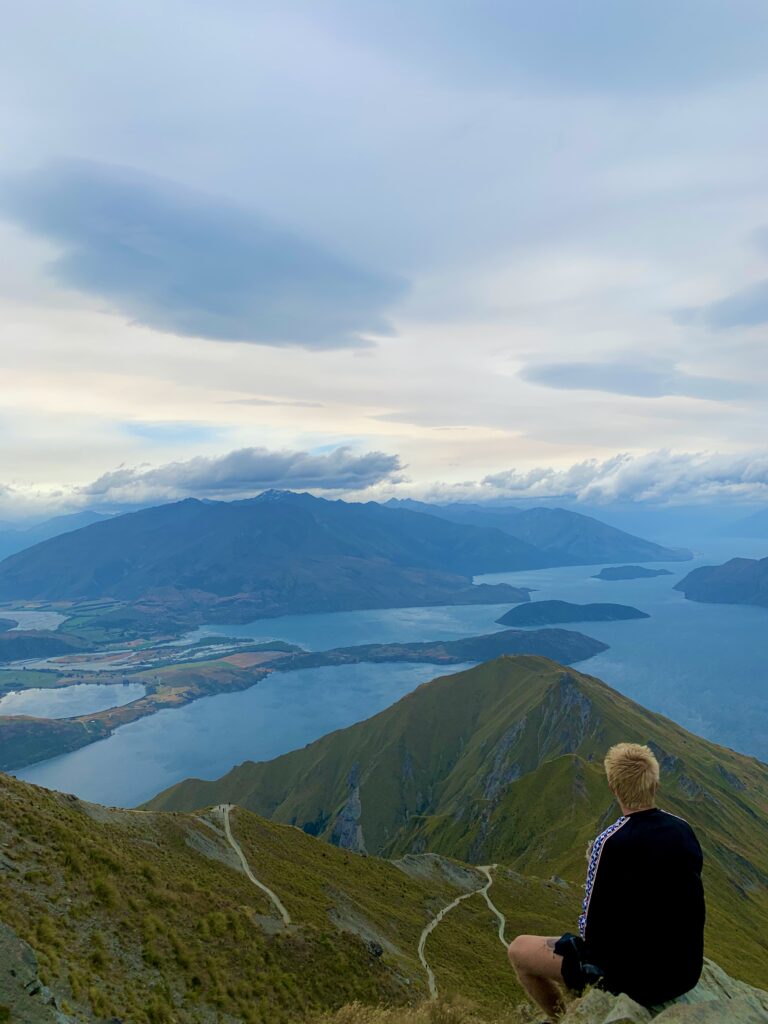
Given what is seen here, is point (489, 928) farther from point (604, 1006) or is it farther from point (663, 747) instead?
point (663, 747)

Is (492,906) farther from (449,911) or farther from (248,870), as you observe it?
(248,870)

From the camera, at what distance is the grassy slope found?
23.5 m

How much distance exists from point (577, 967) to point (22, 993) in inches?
590

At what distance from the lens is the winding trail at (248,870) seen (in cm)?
3841

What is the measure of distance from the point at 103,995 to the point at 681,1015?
20.2m

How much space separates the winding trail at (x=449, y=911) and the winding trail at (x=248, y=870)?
9916mm

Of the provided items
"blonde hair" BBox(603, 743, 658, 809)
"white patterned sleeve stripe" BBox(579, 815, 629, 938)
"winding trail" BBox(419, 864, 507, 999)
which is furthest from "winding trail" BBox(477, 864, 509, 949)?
"blonde hair" BBox(603, 743, 658, 809)

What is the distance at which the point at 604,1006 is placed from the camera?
31.4ft

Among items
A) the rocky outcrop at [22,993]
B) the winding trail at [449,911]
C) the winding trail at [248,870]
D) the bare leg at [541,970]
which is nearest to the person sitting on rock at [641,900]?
the bare leg at [541,970]

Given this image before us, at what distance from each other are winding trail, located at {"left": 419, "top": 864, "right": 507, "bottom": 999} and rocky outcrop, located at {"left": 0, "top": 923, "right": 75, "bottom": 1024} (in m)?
24.5

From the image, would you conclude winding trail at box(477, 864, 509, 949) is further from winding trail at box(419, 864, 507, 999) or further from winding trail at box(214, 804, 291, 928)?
winding trail at box(214, 804, 291, 928)

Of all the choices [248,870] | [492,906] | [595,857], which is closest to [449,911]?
[492,906]

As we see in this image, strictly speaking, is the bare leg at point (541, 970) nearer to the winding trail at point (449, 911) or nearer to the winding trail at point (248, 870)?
the winding trail at point (449, 911)

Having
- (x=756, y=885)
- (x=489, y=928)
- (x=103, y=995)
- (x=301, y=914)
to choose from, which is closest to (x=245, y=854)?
(x=301, y=914)
